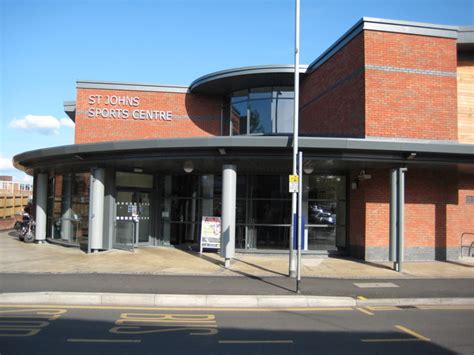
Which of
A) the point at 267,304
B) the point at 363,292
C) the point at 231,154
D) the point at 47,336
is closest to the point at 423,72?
the point at 231,154

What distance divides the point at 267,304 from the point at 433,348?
11.1 ft

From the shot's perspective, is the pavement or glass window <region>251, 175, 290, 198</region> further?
glass window <region>251, 175, 290, 198</region>

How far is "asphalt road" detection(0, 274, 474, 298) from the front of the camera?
959 centimetres

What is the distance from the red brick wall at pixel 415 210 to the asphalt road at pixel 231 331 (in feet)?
20.6

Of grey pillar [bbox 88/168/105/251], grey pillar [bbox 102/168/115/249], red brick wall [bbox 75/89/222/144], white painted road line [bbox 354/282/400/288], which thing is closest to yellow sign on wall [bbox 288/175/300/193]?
white painted road line [bbox 354/282/400/288]

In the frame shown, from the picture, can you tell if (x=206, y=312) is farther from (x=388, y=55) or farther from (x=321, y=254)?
(x=388, y=55)

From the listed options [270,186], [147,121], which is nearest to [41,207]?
[147,121]

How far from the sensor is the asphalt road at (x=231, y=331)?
5934mm

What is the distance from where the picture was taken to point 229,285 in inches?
404

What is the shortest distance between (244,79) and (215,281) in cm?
1216

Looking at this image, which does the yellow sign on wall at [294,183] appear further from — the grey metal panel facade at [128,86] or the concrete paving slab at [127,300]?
the grey metal panel facade at [128,86]

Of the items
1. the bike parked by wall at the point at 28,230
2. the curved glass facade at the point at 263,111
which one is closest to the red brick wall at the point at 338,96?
the curved glass facade at the point at 263,111

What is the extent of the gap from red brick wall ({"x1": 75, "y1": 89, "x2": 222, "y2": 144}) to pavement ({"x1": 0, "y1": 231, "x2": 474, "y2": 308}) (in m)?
8.38

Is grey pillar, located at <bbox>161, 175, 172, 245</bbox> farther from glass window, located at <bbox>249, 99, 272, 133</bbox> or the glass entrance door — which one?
glass window, located at <bbox>249, 99, 272, 133</bbox>
